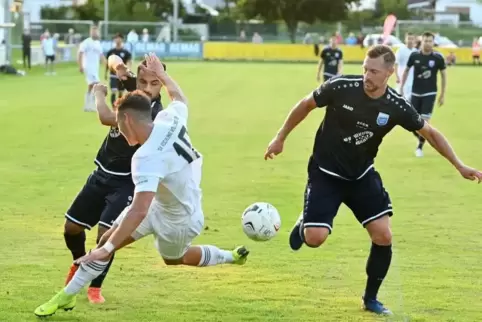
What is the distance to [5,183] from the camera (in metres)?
13.7

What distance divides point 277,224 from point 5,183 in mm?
6925

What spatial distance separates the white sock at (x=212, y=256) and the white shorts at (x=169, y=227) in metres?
0.46

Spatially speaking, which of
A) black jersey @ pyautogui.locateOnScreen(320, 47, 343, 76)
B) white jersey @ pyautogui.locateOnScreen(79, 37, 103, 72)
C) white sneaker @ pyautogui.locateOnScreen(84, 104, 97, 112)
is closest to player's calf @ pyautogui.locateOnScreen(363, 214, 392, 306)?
white sneaker @ pyautogui.locateOnScreen(84, 104, 97, 112)

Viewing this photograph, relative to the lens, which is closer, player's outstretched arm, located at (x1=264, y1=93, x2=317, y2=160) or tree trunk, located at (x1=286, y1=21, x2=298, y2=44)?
player's outstretched arm, located at (x1=264, y1=93, x2=317, y2=160)

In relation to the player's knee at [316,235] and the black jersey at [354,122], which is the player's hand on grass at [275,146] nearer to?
the black jersey at [354,122]

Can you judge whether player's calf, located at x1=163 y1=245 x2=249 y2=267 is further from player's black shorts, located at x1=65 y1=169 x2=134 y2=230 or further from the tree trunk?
the tree trunk

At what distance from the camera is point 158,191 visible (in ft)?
21.9

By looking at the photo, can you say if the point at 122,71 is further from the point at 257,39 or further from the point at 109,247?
the point at 257,39

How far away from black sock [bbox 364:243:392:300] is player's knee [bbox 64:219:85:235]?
234cm

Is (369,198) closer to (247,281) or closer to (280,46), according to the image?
(247,281)

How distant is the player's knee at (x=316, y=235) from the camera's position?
24.8 ft

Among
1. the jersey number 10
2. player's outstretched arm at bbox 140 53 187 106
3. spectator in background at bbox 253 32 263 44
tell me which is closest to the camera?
the jersey number 10

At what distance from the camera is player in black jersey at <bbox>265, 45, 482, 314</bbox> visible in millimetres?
7398

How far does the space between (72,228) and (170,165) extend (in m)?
1.65
